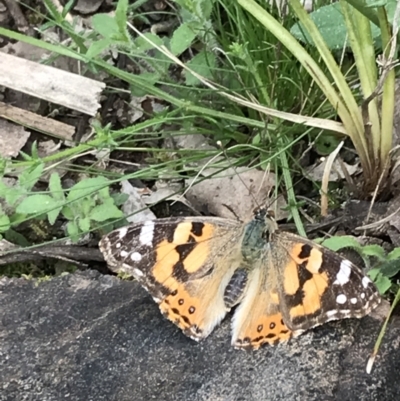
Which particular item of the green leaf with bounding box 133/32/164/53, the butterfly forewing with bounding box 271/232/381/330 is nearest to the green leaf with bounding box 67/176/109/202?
the green leaf with bounding box 133/32/164/53

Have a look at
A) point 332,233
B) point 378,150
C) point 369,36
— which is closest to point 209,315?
point 332,233

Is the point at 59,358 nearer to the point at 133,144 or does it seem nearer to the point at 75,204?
the point at 75,204

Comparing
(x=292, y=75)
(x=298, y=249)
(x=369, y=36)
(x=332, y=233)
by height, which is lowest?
(x=332, y=233)

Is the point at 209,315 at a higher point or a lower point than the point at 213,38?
lower

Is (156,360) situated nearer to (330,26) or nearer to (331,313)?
(331,313)

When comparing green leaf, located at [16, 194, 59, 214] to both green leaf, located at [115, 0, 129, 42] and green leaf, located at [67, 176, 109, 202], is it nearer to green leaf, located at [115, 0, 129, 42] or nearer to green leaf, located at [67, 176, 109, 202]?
green leaf, located at [67, 176, 109, 202]

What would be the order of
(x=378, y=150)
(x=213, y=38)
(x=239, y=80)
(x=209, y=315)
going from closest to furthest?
1. (x=209, y=315)
2. (x=378, y=150)
3. (x=239, y=80)
4. (x=213, y=38)

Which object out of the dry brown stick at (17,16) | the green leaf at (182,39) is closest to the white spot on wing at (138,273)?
the green leaf at (182,39)

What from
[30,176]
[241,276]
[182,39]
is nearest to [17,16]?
[182,39]
